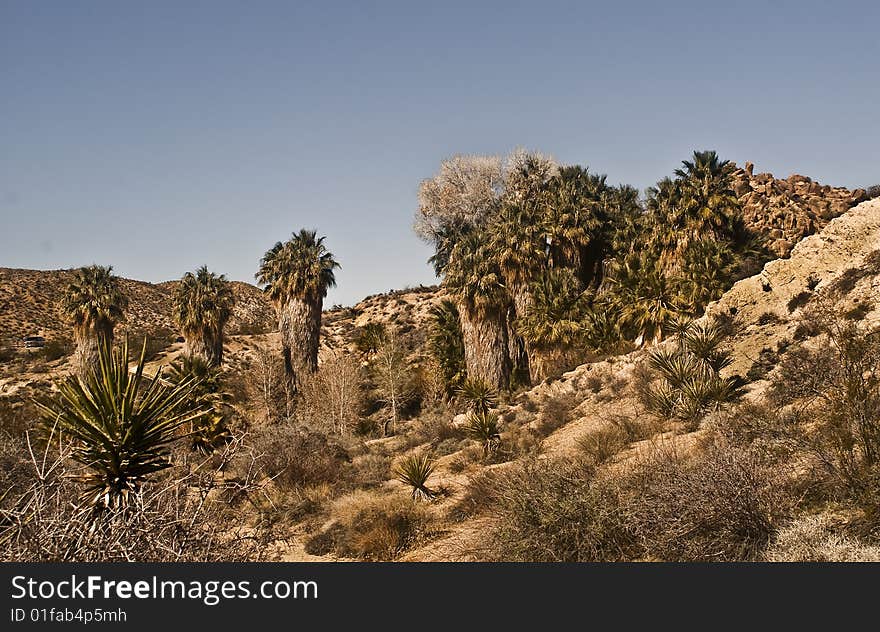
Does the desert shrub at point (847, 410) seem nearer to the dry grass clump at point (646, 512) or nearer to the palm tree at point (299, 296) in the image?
the dry grass clump at point (646, 512)

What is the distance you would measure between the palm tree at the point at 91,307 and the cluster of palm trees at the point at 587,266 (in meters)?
19.7

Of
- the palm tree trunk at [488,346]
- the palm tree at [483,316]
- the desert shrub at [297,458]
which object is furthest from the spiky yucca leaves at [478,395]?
the desert shrub at [297,458]

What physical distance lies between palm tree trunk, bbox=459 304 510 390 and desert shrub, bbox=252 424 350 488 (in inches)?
518

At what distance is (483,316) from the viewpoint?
123 feet

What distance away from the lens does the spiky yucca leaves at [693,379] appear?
19688 millimetres

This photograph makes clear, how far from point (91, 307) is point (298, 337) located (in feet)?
39.3

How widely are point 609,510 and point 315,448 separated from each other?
50.8ft

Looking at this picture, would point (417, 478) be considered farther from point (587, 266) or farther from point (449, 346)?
point (587, 266)

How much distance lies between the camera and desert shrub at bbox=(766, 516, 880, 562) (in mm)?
8391

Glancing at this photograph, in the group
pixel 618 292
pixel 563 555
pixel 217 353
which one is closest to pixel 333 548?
pixel 563 555

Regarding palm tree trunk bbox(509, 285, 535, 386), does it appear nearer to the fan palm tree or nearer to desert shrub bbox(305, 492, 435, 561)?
the fan palm tree

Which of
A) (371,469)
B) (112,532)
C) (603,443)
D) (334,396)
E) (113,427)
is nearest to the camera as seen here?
(112,532)

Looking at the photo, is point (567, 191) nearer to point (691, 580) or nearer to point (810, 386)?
point (810, 386)

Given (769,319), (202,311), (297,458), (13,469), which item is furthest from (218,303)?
(769,319)
